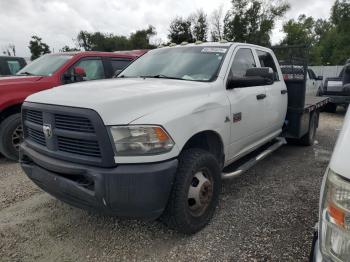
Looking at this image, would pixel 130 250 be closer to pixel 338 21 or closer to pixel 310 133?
pixel 310 133

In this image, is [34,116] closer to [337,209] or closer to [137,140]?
[137,140]

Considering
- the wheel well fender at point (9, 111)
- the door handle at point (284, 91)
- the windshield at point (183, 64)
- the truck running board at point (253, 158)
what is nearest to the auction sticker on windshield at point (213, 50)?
the windshield at point (183, 64)

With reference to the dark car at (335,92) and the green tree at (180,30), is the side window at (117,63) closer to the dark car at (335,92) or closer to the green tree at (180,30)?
the dark car at (335,92)

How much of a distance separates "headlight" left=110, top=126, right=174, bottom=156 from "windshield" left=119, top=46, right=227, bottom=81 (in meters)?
1.24

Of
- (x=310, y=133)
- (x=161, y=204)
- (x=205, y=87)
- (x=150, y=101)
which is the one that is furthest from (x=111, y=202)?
(x=310, y=133)

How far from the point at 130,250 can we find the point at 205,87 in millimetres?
1691

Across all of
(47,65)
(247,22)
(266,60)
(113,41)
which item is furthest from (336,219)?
(113,41)

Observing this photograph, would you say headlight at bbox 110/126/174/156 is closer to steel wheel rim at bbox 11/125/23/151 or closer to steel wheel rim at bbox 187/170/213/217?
steel wheel rim at bbox 187/170/213/217

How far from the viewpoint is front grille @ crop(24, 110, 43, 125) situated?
295cm

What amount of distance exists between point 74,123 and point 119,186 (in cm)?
63

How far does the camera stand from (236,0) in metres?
42.3

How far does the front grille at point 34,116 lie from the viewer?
295 cm

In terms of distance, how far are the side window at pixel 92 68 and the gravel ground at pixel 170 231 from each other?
9.15 feet

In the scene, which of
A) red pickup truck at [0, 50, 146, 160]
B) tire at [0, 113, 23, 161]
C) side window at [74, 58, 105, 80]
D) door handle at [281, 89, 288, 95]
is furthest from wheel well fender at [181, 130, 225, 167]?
side window at [74, 58, 105, 80]
